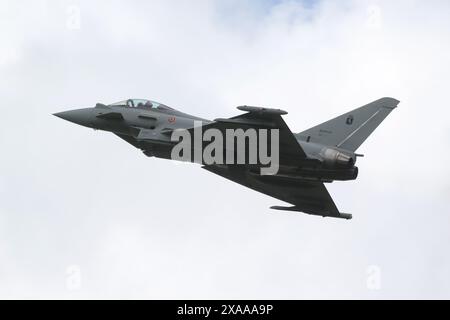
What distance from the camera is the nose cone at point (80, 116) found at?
33031 millimetres

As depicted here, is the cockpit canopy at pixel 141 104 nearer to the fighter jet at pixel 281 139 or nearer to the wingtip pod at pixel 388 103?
the fighter jet at pixel 281 139

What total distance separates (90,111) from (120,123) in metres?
1.38

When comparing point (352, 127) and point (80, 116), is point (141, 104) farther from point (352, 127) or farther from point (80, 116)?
point (352, 127)

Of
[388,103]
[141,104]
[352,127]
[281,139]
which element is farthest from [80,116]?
[388,103]

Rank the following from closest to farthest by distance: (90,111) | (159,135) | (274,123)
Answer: (274,123)
(159,135)
(90,111)

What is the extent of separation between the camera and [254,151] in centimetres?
3022

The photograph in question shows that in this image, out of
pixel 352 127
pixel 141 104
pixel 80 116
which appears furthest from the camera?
pixel 141 104

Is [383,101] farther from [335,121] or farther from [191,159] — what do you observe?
[191,159]

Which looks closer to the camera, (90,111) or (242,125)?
(242,125)

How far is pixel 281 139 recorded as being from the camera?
29.3 metres

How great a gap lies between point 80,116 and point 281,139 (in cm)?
854

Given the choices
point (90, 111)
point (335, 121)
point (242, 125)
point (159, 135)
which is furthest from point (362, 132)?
point (90, 111)

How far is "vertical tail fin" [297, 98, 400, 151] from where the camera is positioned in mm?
31625

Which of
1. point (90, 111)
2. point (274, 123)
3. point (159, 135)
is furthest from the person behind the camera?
point (90, 111)
